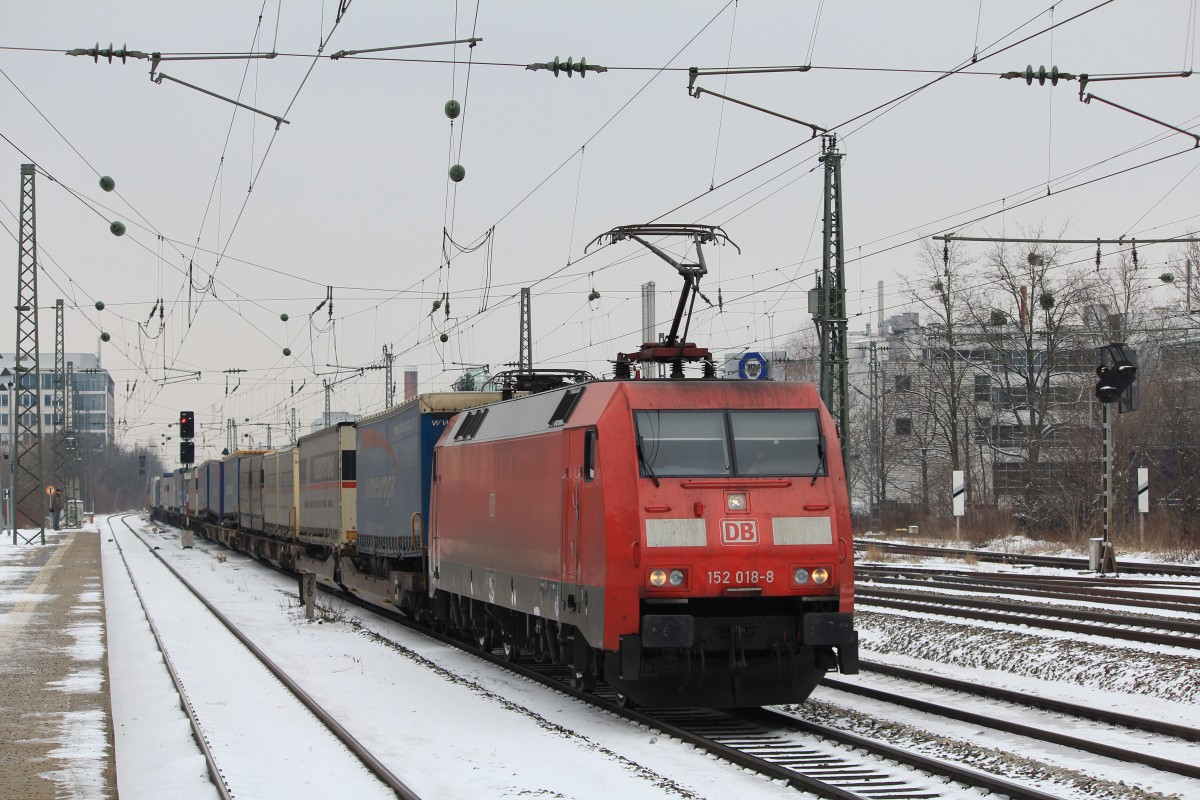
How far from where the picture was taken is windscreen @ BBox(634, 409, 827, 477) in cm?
1212

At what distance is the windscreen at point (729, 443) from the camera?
1212cm

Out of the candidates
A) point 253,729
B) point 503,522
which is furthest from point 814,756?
point 503,522

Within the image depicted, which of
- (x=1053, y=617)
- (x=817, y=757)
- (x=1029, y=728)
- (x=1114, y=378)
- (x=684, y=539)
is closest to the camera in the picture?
(x=817, y=757)

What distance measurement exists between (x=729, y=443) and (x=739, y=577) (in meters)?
1.26

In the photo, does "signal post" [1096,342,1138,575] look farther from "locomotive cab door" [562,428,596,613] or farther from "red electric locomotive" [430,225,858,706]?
"locomotive cab door" [562,428,596,613]

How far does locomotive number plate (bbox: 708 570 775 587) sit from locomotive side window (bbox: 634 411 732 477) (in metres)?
0.91

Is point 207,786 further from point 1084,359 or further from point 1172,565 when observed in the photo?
point 1084,359

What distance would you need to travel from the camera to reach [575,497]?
12.6 metres

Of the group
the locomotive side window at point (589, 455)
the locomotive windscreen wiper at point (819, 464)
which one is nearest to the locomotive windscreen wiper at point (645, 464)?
the locomotive side window at point (589, 455)

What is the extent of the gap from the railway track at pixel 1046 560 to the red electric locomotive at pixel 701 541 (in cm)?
1656

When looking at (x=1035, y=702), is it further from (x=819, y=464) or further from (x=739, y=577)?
(x=739, y=577)

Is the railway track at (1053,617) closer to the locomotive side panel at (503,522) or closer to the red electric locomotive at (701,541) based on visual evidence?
the red electric locomotive at (701,541)

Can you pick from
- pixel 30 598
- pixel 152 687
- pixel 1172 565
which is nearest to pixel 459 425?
pixel 152 687

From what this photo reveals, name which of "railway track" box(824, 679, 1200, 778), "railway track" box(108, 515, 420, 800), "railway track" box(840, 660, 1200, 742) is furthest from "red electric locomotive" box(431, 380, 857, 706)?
"railway track" box(108, 515, 420, 800)
